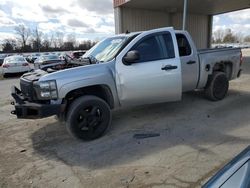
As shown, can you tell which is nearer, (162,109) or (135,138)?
(135,138)

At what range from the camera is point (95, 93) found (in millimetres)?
5344

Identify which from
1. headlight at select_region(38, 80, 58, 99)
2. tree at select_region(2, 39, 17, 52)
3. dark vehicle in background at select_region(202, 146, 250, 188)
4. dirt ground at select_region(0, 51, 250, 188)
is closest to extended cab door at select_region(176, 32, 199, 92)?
dirt ground at select_region(0, 51, 250, 188)

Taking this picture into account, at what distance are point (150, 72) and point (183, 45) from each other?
62.5 inches

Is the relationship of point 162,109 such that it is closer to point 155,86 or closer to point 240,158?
point 155,86

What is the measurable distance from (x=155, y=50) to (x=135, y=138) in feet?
6.35

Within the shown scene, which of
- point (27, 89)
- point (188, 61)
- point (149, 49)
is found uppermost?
point (149, 49)

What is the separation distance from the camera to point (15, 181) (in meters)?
3.72

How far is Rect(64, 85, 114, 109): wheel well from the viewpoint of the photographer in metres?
5.09

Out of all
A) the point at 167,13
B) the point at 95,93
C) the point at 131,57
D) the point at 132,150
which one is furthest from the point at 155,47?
the point at 167,13

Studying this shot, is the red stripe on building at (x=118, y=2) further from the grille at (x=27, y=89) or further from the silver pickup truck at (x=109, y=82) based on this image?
the grille at (x=27, y=89)

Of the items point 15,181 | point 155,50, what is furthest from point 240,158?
point 155,50

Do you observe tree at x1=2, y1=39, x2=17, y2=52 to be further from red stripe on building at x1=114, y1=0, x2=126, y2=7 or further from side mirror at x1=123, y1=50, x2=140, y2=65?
side mirror at x1=123, y1=50, x2=140, y2=65

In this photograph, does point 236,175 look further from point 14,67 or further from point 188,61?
point 14,67

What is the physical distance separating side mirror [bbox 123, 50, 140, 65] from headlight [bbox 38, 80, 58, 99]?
4.80 feet
